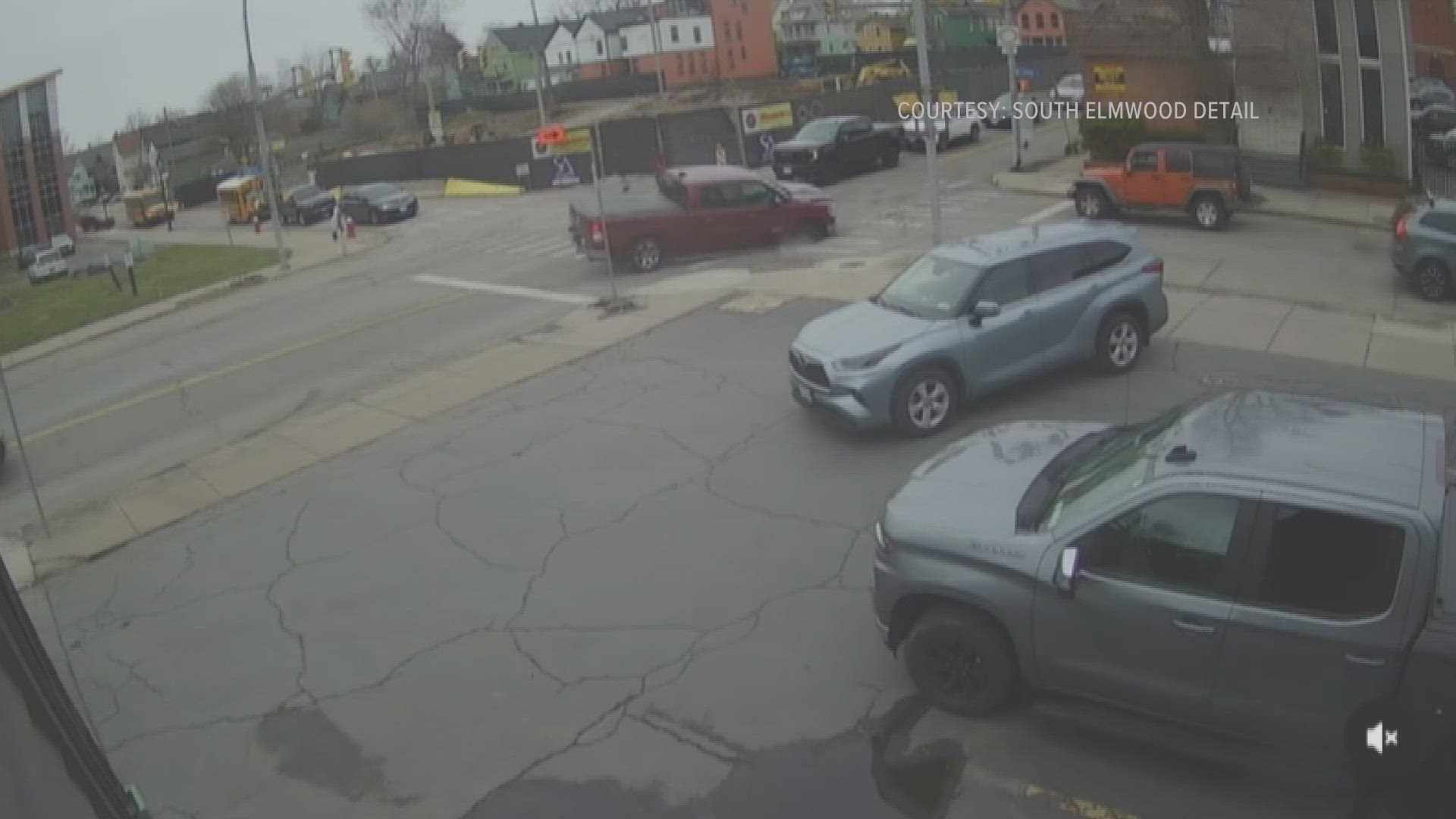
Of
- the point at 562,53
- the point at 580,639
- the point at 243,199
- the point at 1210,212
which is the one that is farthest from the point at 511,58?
the point at 580,639

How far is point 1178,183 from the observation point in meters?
22.7

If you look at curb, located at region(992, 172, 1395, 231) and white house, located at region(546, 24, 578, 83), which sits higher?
white house, located at region(546, 24, 578, 83)

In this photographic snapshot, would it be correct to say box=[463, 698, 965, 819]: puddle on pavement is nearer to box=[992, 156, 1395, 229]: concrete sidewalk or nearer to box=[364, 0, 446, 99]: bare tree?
box=[992, 156, 1395, 229]: concrete sidewalk

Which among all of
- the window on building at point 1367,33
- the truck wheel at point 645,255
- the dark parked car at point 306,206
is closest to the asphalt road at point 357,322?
the truck wheel at point 645,255

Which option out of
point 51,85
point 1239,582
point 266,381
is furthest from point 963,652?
point 266,381

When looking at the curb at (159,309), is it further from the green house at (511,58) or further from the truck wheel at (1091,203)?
the green house at (511,58)

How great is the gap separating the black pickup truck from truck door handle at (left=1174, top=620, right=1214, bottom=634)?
2692 centimetres

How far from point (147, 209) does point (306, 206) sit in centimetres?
1495

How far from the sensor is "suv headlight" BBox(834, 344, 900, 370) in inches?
415

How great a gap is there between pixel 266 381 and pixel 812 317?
303 inches

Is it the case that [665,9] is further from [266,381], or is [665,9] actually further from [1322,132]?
[266,381]

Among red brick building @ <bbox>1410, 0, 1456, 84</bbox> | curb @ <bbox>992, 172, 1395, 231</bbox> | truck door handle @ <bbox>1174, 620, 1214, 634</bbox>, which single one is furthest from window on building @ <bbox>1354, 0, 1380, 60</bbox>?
truck door handle @ <bbox>1174, 620, 1214, 634</bbox>

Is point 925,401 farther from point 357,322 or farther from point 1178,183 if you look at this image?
point 1178,183

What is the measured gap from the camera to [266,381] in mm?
16500
